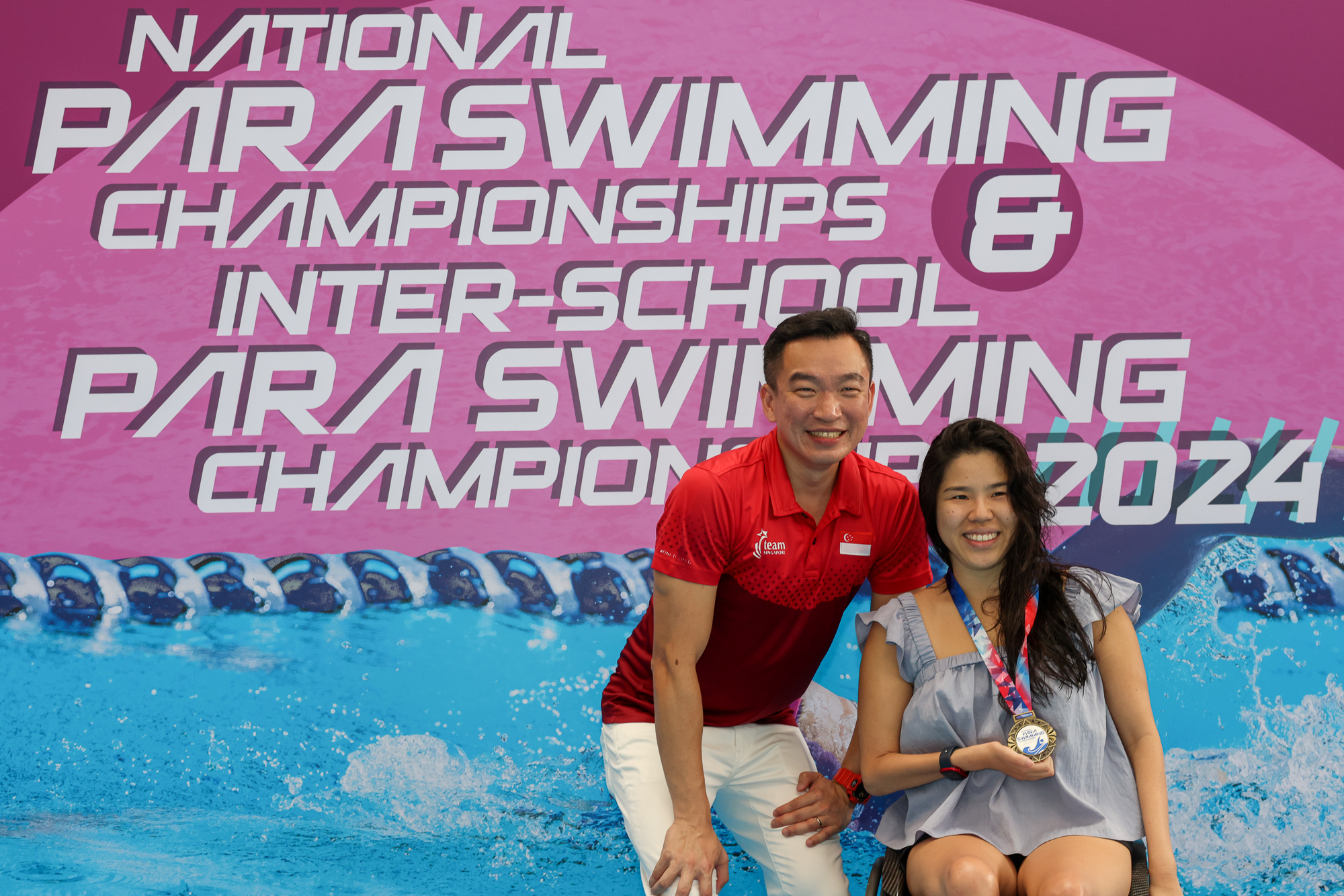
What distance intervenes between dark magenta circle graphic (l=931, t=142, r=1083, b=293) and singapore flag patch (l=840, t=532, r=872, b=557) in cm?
96

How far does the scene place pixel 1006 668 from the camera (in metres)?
2.12

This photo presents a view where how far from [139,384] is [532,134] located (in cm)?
129

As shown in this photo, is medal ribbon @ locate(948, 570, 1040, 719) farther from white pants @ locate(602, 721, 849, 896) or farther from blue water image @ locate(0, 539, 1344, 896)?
blue water image @ locate(0, 539, 1344, 896)

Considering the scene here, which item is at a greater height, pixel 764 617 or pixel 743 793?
pixel 764 617

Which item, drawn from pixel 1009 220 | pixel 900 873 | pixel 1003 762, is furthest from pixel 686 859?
pixel 1009 220

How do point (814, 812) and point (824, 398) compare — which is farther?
point (814, 812)

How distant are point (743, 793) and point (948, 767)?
59 cm

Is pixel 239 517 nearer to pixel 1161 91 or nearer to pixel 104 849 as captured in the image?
pixel 104 849

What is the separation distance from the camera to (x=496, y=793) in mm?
A: 2846

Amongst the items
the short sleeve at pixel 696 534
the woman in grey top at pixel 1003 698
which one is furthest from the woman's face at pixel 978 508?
the short sleeve at pixel 696 534

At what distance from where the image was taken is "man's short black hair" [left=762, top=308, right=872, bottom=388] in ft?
7.10

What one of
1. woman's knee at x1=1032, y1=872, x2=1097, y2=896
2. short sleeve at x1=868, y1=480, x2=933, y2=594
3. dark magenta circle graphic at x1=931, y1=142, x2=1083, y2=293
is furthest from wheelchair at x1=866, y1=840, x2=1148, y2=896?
dark magenta circle graphic at x1=931, y1=142, x2=1083, y2=293

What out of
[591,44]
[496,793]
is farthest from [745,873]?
[591,44]

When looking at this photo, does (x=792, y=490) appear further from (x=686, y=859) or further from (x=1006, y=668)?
(x=686, y=859)
